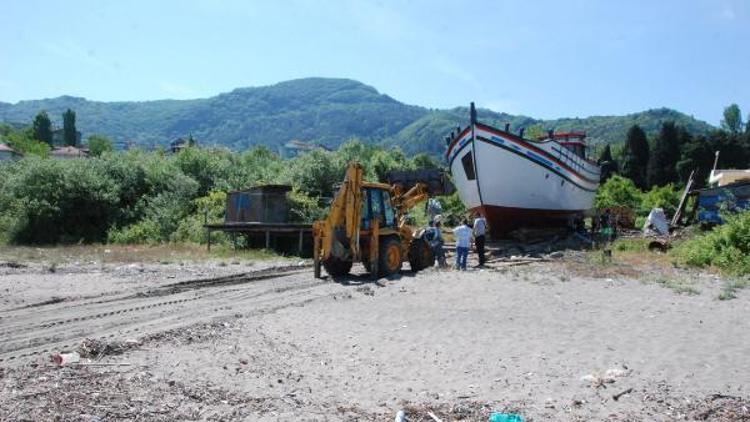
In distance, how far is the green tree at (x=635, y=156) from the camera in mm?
67812

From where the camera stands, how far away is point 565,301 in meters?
11.8

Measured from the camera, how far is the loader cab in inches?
611

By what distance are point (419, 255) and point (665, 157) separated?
2188 inches

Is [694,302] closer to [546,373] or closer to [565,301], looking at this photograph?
[565,301]

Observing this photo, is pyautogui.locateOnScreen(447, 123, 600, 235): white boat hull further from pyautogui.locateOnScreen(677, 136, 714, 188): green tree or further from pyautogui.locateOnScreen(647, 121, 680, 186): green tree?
pyautogui.locateOnScreen(647, 121, 680, 186): green tree

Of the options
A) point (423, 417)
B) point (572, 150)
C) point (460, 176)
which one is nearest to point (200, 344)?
point (423, 417)

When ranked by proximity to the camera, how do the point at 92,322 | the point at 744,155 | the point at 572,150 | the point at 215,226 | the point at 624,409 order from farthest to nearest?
the point at 744,155
the point at 572,150
the point at 215,226
the point at 92,322
the point at 624,409

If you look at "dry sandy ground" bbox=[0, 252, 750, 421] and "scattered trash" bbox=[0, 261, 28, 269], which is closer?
"dry sandy ground" bbox=[0, 252, 750, 421]

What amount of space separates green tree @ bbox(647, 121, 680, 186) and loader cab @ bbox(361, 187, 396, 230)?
54.9 m

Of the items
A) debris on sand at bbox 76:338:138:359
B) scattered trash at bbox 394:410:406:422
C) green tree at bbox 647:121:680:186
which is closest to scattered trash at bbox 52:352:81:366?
debris on sand at bbox 76:338:138:359

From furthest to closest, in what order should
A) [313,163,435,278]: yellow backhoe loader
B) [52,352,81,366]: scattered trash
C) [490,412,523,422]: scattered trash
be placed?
[313,163,435,278]: yellow backhoe loader
[52,352,81,366]: scattered trash
[490,412,523,422]: scattered trash

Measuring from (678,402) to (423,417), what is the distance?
2.51 meters

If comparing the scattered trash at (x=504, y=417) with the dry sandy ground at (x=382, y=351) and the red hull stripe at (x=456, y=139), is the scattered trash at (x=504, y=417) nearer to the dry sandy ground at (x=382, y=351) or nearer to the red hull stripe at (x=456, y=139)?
the dry sandy ground at (x=382, y=351)

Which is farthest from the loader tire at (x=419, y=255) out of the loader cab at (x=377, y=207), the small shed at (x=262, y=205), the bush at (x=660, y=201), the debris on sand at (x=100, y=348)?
the bush at (x=660, y=201)
